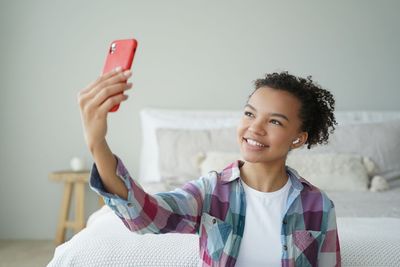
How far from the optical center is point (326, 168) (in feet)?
8.33

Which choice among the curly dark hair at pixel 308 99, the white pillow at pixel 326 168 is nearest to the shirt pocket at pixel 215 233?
the curly dark hair at pixel 308 99

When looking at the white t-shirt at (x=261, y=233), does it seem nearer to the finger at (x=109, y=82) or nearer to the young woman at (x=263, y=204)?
the young woman at (x=263, y=204)

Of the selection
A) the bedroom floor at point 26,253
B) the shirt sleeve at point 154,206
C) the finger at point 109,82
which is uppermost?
the finger at point 109,82

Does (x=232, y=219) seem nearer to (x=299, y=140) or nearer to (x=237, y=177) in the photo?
(x=237, y=177)

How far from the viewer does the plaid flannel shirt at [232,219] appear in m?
1.03

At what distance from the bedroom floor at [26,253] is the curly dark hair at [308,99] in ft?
7.04

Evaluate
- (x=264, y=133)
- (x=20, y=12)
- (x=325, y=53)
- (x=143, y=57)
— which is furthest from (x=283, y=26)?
(x=264, y=133)

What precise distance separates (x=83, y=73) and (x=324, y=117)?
2.41 m

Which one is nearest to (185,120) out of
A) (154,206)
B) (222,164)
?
(222,164)

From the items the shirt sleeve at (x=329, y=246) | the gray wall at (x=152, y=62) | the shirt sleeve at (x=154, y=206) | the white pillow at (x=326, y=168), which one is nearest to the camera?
the shirt sleeve at (x=154, y=206)

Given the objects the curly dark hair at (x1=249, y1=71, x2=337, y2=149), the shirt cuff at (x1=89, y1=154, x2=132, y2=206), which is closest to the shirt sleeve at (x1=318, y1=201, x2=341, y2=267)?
the curly dark hair at (x1=249, y1=71, x2=337, y2=149)

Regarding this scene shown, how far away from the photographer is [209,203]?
1.10 meters

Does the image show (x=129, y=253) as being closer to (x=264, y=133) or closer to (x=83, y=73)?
(x=264, y=133)

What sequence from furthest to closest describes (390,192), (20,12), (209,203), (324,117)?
(20,12) < (390,192) < (324,117) < (209,203)
